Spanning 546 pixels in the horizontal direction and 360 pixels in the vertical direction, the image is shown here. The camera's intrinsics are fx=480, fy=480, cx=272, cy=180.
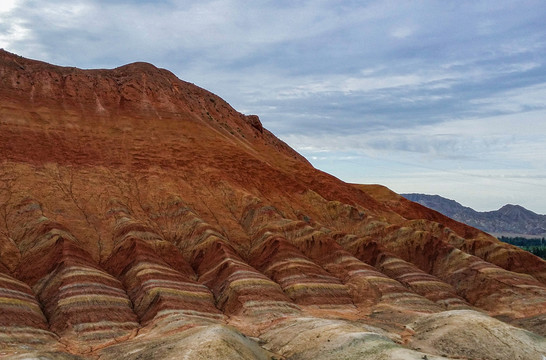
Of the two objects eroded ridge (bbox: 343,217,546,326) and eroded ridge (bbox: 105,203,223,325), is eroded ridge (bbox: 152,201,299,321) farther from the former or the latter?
eroded ridge (bbox: 343,217,546,326)

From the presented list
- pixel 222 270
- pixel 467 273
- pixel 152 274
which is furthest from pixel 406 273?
pixel 152 274

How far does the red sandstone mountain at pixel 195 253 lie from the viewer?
43.8 meters

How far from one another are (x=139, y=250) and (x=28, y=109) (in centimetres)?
4079

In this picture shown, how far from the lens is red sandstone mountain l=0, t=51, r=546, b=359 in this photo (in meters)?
43.8

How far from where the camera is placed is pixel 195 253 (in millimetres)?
67125

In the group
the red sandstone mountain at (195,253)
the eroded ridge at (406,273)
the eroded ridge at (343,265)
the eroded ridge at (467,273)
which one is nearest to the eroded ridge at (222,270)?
the red sandstone mountain at (195,253)

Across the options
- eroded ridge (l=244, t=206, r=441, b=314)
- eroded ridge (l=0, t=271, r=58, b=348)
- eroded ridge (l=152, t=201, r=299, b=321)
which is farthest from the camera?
eroded ridge (l=244, t=206, r=441, b=314)

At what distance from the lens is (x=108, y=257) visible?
62438 millimetres

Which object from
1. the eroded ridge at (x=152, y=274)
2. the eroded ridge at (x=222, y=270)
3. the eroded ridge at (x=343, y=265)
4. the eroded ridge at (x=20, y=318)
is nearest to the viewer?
the eroded ridge at (x=20, y=318)

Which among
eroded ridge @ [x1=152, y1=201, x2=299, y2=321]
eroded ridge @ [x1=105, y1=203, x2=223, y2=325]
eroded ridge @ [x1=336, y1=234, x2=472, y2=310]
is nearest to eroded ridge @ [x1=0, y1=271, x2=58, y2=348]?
eroded ridge @ [x1=105, y1=203, x2=223, y2=325]

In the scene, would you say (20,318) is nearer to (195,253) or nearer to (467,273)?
(195,253)

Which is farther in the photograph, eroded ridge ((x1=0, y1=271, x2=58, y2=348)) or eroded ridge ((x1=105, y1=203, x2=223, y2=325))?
eroded ridge ((x1=105, y1=203, x2=223, y2=325))

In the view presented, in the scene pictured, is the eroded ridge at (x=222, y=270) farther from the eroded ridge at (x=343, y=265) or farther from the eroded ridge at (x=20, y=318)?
the eroded ridge at (x=20, y=318)

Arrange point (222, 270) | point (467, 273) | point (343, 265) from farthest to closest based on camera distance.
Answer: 1. point (467, 273)
2. point (343, 265)
3. point (222, 270)
